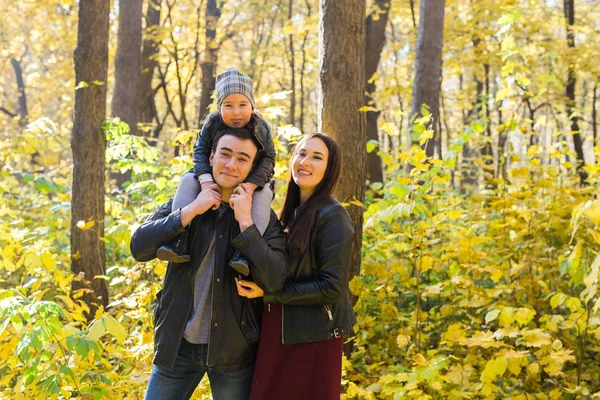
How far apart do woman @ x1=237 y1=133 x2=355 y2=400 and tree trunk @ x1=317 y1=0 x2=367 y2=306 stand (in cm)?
164

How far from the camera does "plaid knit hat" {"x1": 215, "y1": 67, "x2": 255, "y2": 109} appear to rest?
3.01m

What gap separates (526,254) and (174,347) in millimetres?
3960

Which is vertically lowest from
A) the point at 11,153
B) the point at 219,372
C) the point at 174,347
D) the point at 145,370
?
the point at 145,370

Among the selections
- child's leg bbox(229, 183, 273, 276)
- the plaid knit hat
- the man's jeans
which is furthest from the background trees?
the plaid knit hat

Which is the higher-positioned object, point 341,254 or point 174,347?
point 341,254

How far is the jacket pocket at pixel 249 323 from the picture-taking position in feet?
8.39

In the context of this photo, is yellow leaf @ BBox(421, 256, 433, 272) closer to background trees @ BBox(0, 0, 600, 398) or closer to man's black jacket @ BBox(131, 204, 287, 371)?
background trees @ BBox(0, 0, 600, 398)

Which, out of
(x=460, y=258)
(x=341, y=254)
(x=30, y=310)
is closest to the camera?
(x=341, y=254)

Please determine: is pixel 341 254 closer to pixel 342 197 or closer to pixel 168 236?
pixel 168 236

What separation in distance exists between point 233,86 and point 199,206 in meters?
0.86

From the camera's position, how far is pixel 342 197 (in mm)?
4332

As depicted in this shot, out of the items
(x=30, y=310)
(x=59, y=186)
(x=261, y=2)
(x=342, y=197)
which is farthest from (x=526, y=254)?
(x=261, y=2)

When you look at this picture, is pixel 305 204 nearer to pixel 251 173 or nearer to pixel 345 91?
pixel 251 173

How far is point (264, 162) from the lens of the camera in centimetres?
279
